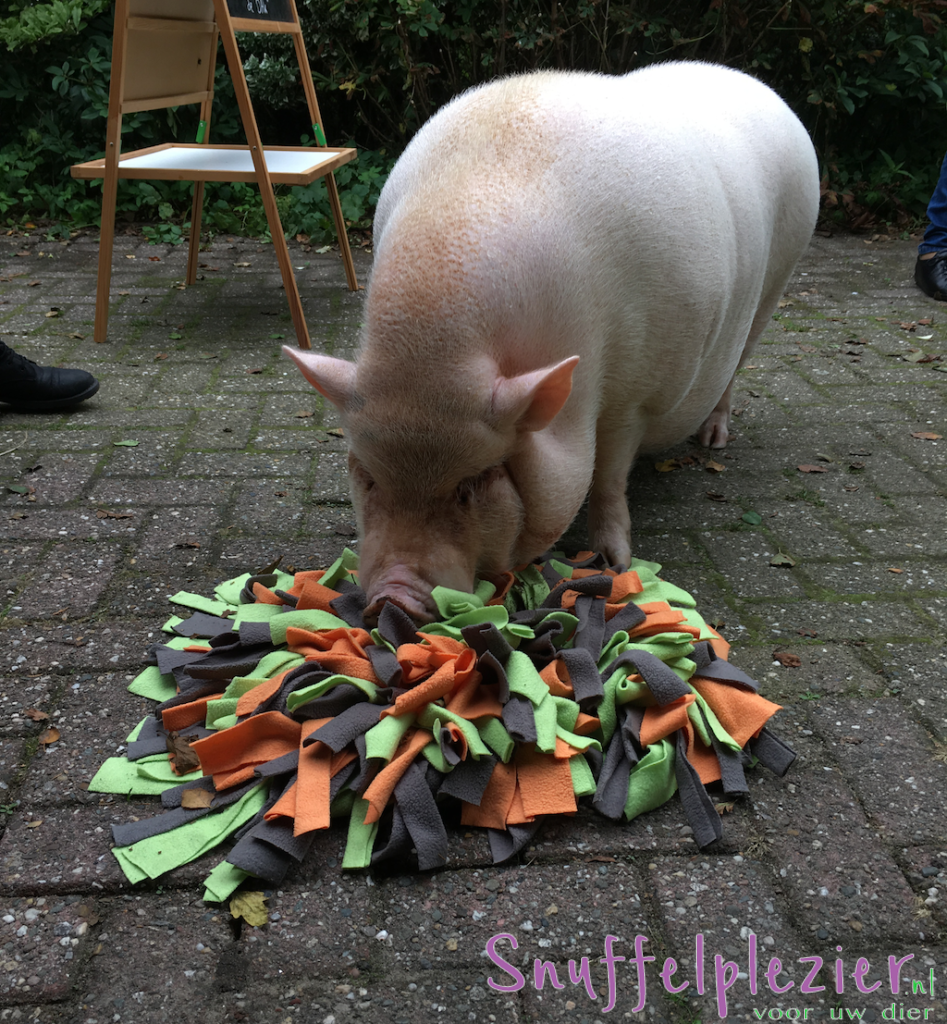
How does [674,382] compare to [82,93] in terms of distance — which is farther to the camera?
[82,93]

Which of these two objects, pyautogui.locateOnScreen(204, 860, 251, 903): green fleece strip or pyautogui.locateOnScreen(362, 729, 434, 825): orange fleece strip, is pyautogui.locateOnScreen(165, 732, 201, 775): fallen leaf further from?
pyautogui.locateOnScreen(362, 729, 434, 825): orange fleece strip

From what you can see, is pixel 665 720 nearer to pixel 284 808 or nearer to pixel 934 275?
pixel 284 808

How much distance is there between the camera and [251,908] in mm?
1837

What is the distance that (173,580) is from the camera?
9.81ft

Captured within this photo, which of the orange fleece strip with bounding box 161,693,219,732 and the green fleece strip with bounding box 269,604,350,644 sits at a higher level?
the green fleece strip with bounding box 269,604,350,644

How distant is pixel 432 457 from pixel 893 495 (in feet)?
7.02

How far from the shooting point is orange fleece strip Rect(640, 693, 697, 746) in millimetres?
2139

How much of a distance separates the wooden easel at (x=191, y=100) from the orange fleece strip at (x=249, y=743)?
Result: 11.0 feet

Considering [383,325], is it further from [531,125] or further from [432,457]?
[531,125]

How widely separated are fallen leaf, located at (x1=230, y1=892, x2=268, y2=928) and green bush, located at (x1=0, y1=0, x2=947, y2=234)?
6.55 m

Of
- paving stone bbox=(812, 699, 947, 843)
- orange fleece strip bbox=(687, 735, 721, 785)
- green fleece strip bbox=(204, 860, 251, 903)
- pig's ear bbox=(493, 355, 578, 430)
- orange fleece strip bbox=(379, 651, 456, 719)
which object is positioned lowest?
paving stone bbox=(812, 699, 947, 843)

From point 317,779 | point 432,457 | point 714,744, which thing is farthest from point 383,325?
point 714,744

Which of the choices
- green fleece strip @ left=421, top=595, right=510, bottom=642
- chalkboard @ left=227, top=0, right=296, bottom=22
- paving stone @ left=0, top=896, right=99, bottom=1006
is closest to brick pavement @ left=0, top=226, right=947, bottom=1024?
paving stone @ left=0, top=896, right=99, bottom=1006

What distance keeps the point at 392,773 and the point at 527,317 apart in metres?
1.13
